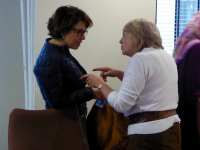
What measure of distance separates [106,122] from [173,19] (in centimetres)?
183

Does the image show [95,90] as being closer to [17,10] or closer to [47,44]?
[47,44]

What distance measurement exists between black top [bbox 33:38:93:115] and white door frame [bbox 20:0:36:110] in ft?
2.57

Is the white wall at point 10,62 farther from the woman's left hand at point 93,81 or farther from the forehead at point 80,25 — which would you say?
the woman's left hand at point 93,81

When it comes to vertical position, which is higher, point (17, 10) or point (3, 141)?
point (17, 10)

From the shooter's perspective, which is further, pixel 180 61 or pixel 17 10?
pixel 17 10

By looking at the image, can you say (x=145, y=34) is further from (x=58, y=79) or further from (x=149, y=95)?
(x=58, y=79)

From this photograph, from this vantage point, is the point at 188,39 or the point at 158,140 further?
the point at 188,39

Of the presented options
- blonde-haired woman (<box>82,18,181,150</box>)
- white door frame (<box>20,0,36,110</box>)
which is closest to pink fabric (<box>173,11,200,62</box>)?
blonde-haired woman (<box>82,18,181,150</box>)

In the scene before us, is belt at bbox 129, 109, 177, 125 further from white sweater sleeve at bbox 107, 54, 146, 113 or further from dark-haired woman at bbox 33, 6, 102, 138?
dark-haired woman at bbox 33, 6, 102, 138

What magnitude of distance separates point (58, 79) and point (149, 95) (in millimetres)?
513

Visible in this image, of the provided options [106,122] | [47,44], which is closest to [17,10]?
[47,44]

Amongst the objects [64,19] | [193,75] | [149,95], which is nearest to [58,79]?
[64,19]

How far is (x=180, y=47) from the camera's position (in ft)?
5.24

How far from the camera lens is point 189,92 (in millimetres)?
1511
